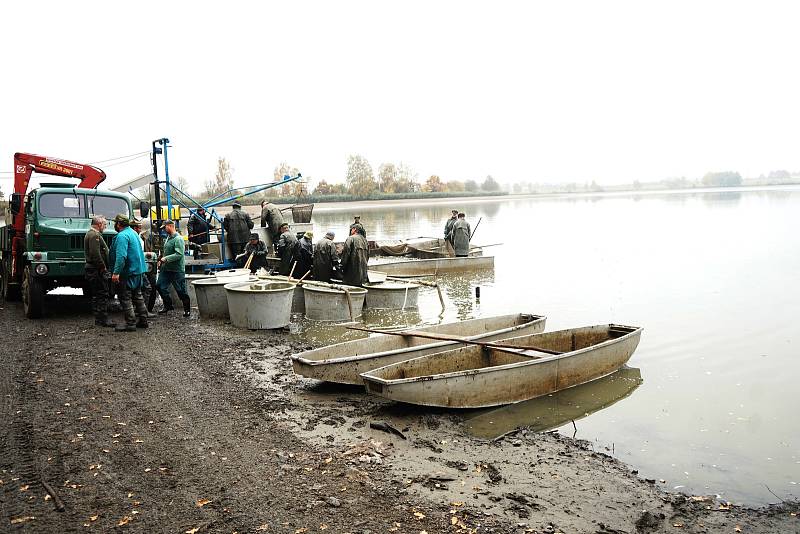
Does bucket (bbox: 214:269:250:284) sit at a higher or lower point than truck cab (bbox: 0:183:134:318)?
lower

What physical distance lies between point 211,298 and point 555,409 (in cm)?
700

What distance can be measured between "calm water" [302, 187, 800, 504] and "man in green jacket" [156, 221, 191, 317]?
3.78 m

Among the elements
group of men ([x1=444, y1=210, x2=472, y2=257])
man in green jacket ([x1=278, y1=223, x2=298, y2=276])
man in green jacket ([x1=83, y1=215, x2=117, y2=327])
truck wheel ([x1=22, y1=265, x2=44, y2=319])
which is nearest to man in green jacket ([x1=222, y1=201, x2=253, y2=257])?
man in green jacket ([x1=278, y1=223, x2=298, y2=276])

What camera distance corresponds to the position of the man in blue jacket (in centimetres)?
1019

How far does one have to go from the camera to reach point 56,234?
11703 mm

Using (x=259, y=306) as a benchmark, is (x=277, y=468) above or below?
below

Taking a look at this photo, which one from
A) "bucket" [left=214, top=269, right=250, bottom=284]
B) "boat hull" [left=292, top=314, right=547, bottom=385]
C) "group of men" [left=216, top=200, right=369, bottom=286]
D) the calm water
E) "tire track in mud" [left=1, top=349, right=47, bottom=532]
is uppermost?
"group of men" [left=216, top=200, right=369, bottom=286]

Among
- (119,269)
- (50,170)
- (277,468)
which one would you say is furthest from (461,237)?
(277,468)

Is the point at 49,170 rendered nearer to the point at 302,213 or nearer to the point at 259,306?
the point at 259,306

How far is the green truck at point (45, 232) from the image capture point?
38.0 ft

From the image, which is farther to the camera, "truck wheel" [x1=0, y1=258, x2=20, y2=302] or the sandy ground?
"truck wheel" [x1=0, y1=258, x2=20, y2=302]

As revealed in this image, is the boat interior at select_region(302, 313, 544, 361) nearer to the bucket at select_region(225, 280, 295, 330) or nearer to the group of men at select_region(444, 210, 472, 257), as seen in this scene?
the bucket at select_region(225, 280, 295, 330)

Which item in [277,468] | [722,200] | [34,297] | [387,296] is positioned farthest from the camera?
[722,200]

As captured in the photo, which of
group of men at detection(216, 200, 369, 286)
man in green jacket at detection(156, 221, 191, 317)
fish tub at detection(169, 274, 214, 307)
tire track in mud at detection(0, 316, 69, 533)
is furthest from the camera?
fish tub at detection(169, 274, 214, 307)
